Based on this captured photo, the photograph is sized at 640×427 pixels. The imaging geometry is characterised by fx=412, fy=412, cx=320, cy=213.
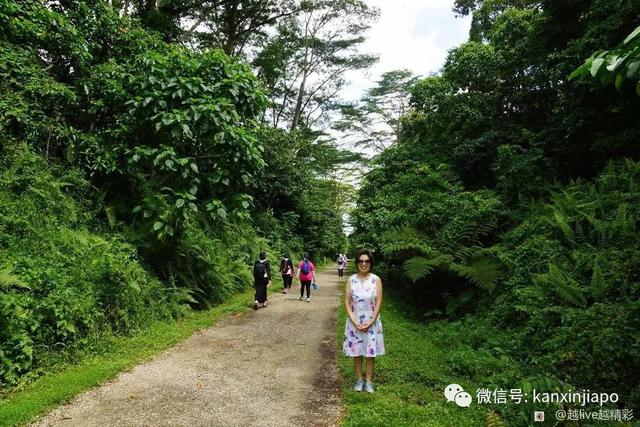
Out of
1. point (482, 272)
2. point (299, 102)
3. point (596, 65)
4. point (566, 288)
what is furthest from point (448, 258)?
point (299, 102)

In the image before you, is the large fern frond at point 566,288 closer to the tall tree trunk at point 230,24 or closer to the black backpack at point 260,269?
the black backpack at point 260,269

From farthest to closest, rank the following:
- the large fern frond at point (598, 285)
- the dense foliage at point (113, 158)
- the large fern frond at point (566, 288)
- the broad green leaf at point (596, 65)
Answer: the dense foliage at point (113, 158), the large fern frond at point (566, 288), the large fern frond at point (598, 285), the broad green leaf at point (596, 65)

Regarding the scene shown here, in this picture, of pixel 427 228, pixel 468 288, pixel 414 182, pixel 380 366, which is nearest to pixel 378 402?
pixel 380 366

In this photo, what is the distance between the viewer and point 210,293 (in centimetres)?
1099

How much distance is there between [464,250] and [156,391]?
22.8ft

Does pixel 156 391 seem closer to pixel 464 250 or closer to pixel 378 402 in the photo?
pixel 378 402

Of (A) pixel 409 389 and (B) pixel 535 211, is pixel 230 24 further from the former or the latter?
(A) pixel 409 389

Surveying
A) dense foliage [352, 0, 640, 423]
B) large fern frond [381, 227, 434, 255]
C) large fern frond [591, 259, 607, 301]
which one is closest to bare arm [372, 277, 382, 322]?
dense foliage [352, 0, 640, 423]

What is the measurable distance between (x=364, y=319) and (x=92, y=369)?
3612 mm

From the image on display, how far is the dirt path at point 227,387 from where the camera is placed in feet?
13.6

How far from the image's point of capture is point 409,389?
491 cm

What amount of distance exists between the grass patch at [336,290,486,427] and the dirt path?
11.0 inches

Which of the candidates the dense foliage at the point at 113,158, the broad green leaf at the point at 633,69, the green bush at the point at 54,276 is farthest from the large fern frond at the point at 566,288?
the green bush at the point at 54,276

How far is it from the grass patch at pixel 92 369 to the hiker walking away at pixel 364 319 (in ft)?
10.2
